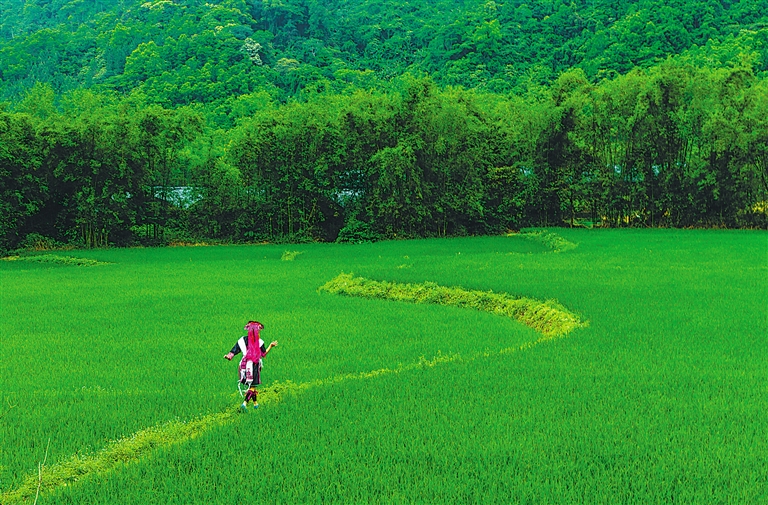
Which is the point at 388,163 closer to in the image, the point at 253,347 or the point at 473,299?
the point at 473,299

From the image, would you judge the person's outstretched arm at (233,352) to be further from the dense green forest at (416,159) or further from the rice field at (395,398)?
the dense green forest at (416,159)

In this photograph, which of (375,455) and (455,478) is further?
(375,455)

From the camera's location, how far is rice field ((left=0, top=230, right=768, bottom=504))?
4.21m

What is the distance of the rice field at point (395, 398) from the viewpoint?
13.8 ft

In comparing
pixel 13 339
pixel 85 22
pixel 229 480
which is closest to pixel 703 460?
pixel 229 480

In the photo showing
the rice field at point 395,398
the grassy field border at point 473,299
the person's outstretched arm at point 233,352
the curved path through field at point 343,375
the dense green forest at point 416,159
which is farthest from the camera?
the dense green forest at point 416,159

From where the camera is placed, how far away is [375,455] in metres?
4.61

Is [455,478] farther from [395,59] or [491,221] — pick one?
[395,59]

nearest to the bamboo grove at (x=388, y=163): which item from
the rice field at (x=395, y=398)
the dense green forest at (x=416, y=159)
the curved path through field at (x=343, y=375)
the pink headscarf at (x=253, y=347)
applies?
the dense green forest at (x=416, y=159)

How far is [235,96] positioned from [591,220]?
23.7 meters

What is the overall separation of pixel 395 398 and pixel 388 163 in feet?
75.7

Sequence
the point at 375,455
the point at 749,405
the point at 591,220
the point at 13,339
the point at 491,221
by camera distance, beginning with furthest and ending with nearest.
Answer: the point at 591,220
the point at 491,221
the point at 13,339
the point at 749,405
the point at 375,455

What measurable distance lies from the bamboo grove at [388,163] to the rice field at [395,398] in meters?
14.1

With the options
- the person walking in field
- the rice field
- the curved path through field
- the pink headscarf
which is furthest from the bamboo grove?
the pink headscarf
